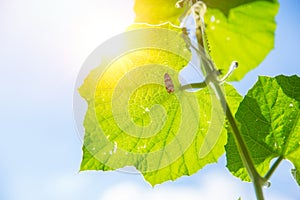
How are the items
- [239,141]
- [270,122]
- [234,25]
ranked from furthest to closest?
1. [270,122]
2. [234,25]
3. [239,141]

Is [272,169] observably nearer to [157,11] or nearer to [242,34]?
[242,34]

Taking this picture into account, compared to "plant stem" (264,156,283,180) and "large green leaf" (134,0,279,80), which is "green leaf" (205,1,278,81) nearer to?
"large green leaf" (134,0,279,80)

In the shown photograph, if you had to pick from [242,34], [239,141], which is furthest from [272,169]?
[242,34]

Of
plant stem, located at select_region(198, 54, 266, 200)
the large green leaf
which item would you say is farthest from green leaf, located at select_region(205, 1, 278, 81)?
plant stem, located at select_region(198, 54, 266, 200)

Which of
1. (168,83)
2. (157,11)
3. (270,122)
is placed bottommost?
(270,122)

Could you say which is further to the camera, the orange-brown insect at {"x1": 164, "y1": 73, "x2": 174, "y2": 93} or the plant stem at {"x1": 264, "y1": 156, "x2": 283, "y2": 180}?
the orange-brown insect at {"x1": 164, "y1": 73, "x2": 174, "y2": 93}

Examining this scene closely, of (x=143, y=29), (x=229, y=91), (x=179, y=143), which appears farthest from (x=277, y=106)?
(x=143, y=29)
